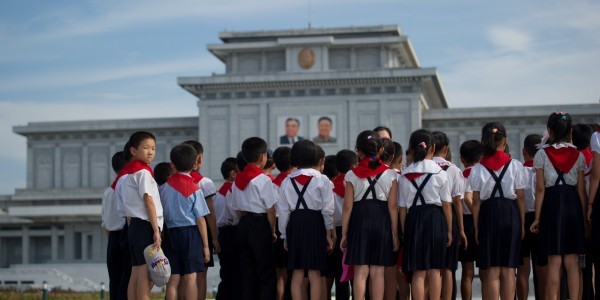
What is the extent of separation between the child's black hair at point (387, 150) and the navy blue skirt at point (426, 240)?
0.68m

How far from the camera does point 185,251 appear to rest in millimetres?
11820

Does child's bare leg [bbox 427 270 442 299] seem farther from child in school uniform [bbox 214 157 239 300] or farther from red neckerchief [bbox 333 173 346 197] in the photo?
child in school uniform [bbox 214 157 239 300]

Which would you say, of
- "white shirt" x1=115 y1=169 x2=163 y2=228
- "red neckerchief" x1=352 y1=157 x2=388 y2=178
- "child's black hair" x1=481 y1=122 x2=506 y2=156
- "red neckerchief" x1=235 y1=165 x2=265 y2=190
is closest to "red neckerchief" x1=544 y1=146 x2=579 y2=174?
"child's black hair" x1=481 y1=122 x2=506 y2=156

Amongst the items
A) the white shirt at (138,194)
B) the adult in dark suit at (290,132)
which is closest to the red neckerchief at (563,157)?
the white shirt at (138,194)

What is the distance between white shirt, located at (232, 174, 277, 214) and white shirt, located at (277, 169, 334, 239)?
0.77 feet

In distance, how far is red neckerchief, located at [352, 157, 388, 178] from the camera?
11.2 meters

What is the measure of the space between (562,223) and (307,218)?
281cm

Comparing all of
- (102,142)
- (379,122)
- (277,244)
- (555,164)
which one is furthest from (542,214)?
(102,142)

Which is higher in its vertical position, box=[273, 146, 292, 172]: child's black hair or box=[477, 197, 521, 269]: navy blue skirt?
box=[273, 146, 292, 172]: child's black hair

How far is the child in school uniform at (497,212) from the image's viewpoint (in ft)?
37.4

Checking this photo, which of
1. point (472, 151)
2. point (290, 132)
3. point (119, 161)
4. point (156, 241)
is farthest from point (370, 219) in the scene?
point (290, 132)

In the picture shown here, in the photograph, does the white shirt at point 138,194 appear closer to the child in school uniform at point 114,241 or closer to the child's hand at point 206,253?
the child's hand at point 206,253

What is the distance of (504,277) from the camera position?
1145 cm

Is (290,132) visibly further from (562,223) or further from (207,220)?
(562,223)
